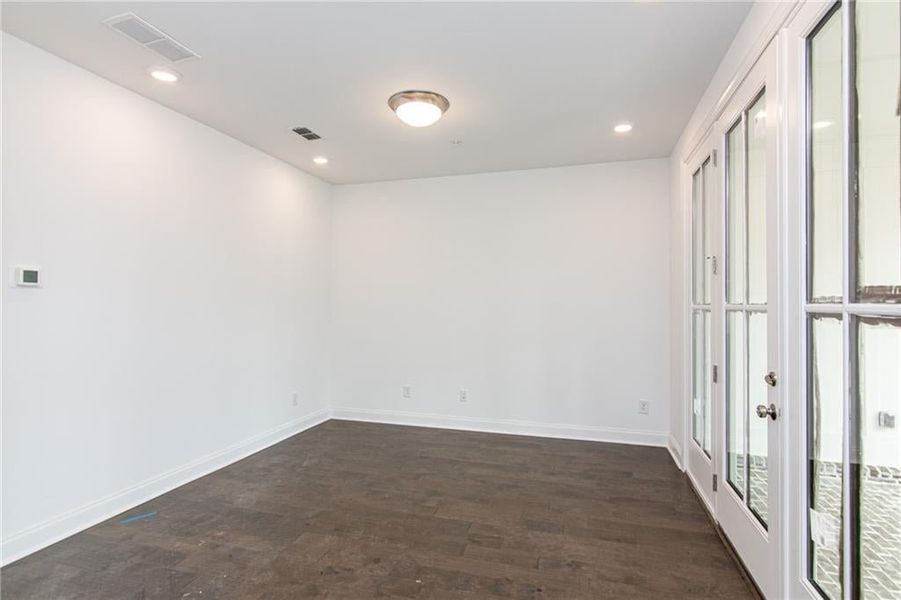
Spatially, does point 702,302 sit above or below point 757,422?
above

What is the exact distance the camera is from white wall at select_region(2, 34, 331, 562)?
2.37 m

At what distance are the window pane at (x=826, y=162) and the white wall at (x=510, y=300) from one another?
275 centimetres

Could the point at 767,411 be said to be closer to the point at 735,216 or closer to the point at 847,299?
the point at 847,299

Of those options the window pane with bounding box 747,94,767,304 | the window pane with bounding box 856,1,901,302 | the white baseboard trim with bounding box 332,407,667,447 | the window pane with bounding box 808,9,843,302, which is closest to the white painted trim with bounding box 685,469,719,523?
the white baseboard trim with bounding box 332,407,667,447

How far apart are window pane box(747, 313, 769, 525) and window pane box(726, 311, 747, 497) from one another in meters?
0.09

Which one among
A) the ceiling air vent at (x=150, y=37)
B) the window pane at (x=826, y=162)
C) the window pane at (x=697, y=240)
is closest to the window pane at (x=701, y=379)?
the window pane at (x=697, y=240)

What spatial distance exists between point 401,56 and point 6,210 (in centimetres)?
223

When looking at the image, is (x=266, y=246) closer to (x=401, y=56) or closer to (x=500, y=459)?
(x=401, y=56)

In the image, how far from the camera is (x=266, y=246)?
418 cm

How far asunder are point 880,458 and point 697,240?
2.28m

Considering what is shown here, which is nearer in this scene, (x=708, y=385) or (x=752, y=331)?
(x=752, y=331)

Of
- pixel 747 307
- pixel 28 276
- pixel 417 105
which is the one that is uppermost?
pixel 417 105

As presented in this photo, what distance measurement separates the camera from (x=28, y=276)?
7.81 feet

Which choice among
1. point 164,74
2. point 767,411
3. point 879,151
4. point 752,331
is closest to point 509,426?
point 752,331
